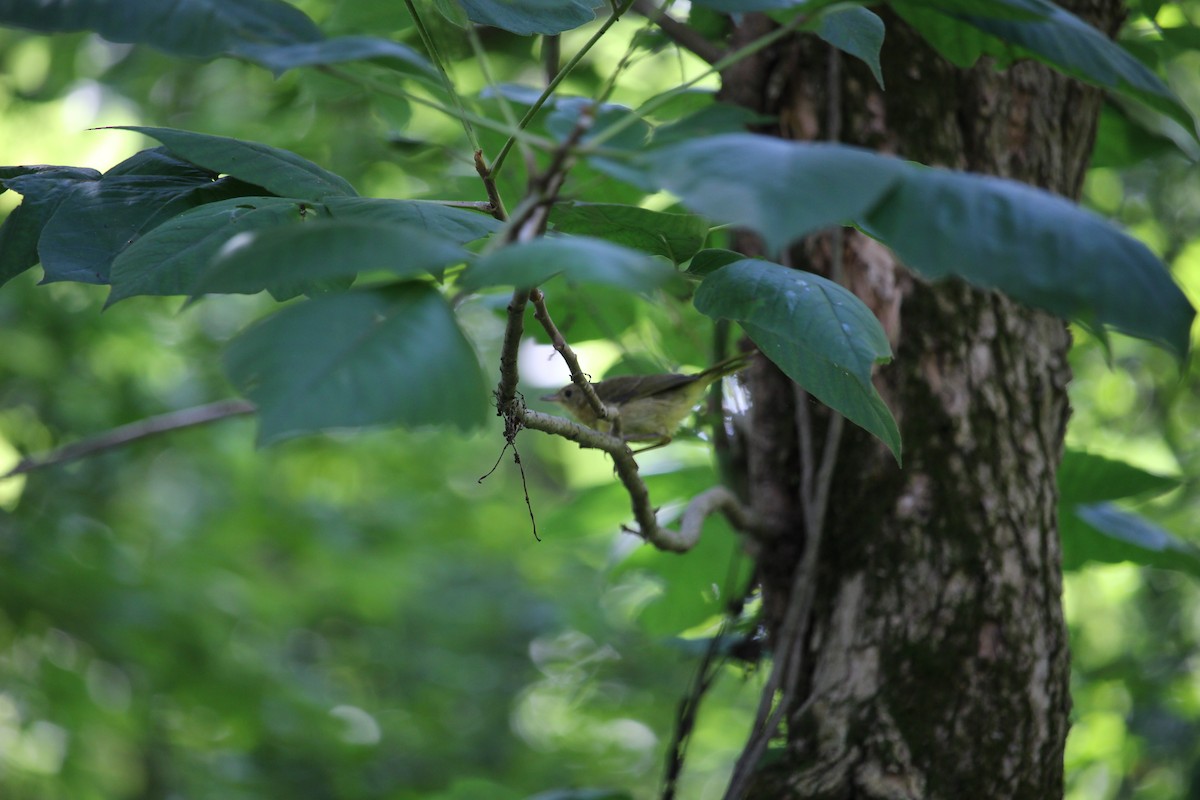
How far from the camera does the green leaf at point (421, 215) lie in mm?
1163

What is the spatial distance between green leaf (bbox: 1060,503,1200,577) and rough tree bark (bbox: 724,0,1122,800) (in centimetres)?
33

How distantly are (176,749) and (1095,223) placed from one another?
640cm

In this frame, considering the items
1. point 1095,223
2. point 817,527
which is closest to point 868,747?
point 817,527

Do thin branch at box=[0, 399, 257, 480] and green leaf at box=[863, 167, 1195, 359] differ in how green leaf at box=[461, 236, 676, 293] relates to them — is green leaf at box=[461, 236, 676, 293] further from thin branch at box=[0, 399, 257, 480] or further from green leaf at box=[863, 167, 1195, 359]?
thin branch at box=[0, 399, 257, 480]

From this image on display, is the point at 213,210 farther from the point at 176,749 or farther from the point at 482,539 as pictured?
the point at 482,539

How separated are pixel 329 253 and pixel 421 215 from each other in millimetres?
373

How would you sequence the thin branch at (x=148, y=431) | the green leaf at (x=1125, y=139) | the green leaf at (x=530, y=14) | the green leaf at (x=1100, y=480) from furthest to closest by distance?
the green leaf at (x=1125, y=139) → the thin branch at (x=148, y=431) → the green leaf at (x=1100, y=480) → the green leaf at (x=530, y=14)

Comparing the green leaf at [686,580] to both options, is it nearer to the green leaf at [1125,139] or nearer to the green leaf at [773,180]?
the green leaf at [1125,139]

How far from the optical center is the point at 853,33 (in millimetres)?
1189

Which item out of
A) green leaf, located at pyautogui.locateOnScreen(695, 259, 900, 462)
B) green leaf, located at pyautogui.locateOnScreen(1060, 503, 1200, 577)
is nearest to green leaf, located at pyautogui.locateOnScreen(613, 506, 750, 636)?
green leaf, located at pyautogui.locateOnScreen(1060, 503, 1200, 577)

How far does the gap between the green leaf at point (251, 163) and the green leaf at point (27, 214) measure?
0.17m

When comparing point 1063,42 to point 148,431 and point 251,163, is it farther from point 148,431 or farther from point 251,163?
point 148,431

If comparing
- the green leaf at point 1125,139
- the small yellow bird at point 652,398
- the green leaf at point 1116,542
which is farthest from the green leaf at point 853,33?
the green leaf at point 1125,139

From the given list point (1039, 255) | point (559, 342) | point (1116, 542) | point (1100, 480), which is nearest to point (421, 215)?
point (559, 342)
